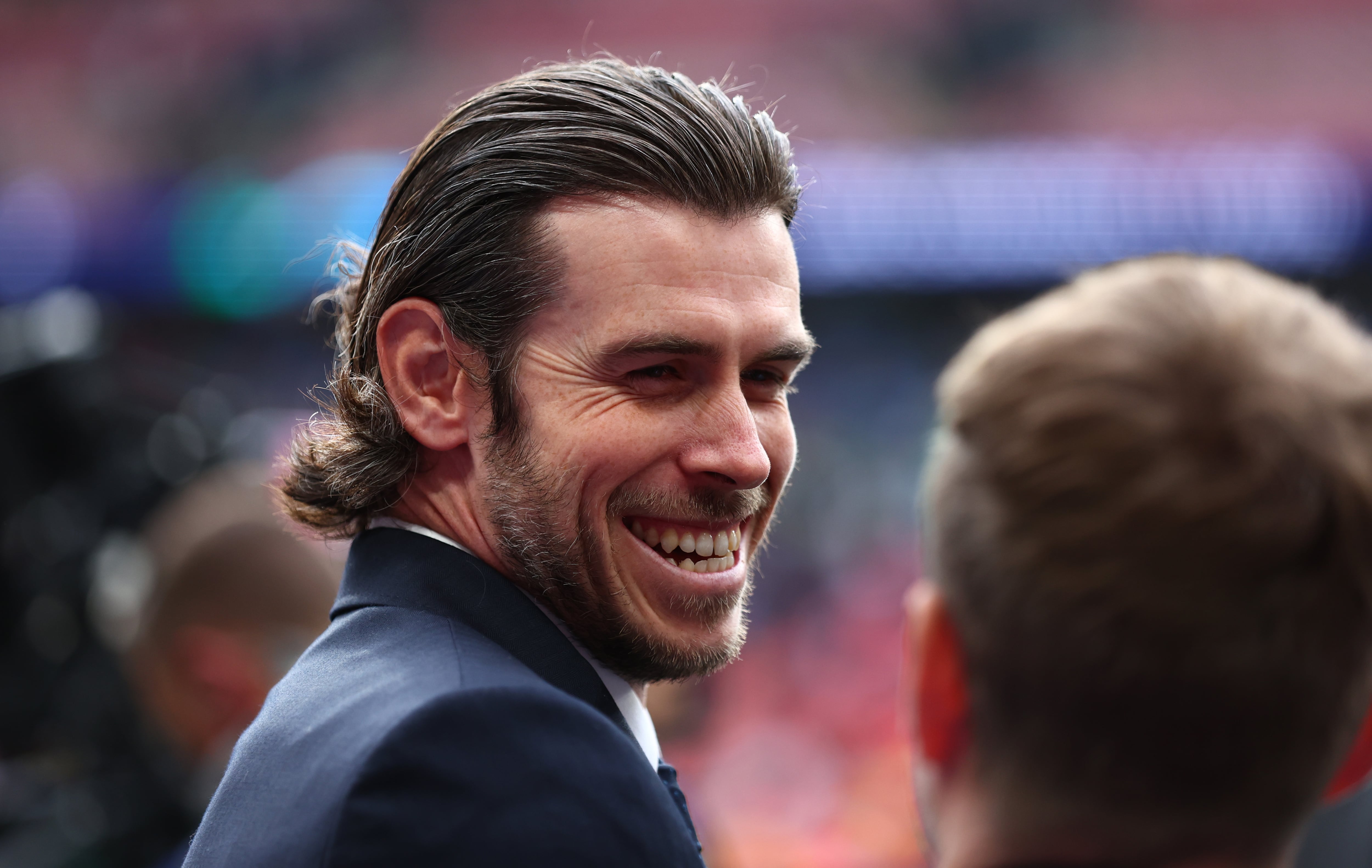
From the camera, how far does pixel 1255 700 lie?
0.91 m

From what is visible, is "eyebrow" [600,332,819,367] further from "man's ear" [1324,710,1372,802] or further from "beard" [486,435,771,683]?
"man's ear" [1324,710,1372,802]

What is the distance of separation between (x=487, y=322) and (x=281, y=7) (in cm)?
1057

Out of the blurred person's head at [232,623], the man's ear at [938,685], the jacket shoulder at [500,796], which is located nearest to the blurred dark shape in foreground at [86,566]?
the blurred person's head at [232,623]

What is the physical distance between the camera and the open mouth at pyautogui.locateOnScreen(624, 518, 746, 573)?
172cm

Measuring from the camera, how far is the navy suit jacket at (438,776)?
45.9 inches

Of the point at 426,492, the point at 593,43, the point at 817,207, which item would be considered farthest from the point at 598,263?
the point at 593,43

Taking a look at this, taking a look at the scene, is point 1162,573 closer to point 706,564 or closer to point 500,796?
point 500,796

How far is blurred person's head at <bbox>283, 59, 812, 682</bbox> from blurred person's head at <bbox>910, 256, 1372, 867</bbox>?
73 centimetres

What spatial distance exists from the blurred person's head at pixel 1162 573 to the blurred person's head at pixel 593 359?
0.73m

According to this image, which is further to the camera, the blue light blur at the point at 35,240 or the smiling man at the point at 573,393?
the blue light blur at the point at 35,240

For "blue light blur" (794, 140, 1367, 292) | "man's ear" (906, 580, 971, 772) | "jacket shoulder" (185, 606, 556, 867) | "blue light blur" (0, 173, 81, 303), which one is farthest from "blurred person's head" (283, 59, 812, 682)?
"blue light blur" (0, 173, 81, 303)

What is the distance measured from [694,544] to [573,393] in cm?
26

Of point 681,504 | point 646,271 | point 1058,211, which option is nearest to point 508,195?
point 646,271

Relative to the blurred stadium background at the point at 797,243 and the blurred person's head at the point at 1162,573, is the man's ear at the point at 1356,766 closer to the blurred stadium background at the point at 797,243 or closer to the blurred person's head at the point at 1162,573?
the blurred person's head at the point at 1162,573
